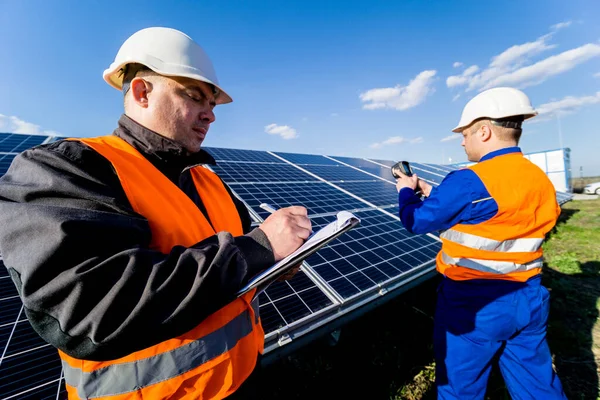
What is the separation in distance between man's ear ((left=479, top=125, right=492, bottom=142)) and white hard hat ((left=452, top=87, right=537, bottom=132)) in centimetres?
10

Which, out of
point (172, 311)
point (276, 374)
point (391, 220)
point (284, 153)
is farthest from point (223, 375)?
point (284, 153)

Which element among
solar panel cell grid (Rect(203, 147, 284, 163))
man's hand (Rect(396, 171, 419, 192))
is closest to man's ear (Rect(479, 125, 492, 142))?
man's hand (Rect(396, 171, 419, 192))

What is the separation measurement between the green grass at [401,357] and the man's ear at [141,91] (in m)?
2.44

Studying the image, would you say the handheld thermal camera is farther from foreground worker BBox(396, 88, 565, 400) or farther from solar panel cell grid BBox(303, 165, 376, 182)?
solar panel cell grid BBox(303, 165, 376, 182)

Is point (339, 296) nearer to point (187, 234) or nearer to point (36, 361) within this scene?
point (187, 234)

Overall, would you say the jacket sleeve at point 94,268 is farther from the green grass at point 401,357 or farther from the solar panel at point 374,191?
the solar panel at point 374,191

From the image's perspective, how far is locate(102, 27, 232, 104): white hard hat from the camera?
1.37m

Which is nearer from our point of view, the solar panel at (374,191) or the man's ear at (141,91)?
the man's ear at (141,91)

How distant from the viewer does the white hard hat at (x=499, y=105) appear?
251 centimetres

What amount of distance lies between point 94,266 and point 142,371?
545 mm

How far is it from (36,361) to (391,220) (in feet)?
17.3

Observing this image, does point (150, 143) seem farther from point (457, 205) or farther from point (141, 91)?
point (457, 205)

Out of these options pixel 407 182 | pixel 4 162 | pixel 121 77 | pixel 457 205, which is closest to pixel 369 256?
pixel 407 182

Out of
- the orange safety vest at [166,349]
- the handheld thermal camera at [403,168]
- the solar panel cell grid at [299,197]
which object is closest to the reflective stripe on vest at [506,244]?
the handheld thermal camera at [403,168]
